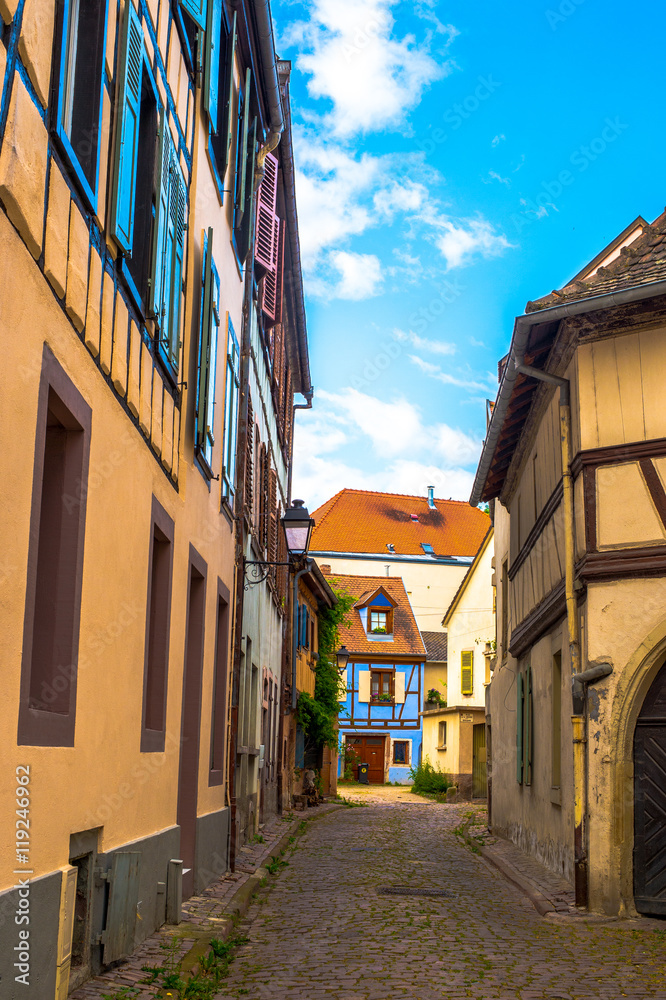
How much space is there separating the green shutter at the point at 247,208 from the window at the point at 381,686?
34.8 metres

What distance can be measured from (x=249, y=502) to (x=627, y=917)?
7.76 metres

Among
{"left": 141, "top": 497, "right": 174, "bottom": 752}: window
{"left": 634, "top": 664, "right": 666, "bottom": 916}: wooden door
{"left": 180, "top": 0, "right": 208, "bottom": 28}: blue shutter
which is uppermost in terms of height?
{"left": 180, "top": 0, "right": 208, "bottom": 28}: blue shutter

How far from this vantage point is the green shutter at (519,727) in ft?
50.1

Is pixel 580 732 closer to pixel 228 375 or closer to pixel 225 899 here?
pixel 225 899

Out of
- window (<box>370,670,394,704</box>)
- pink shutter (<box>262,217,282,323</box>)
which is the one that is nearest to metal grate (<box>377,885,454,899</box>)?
pink shutter (<box>262,217,282,323</box>)

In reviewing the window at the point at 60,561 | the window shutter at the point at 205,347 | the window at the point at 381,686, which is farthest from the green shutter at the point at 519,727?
the window at the point at 381,686

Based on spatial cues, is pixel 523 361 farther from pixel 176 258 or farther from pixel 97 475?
pixel 97 475

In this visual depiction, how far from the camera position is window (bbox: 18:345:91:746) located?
4.95 meters

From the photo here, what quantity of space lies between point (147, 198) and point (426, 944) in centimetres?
544

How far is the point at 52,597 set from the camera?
16.8 ft

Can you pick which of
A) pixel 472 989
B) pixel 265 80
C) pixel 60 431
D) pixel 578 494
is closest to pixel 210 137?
pixel 265 80

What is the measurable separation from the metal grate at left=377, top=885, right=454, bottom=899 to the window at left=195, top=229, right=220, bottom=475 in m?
4.42

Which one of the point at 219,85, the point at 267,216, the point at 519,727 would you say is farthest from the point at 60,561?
the point at 267,216

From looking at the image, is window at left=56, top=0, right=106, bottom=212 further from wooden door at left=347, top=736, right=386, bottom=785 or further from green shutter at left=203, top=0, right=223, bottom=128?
wooden door at left=347, top=736, right=386, bottom=785
